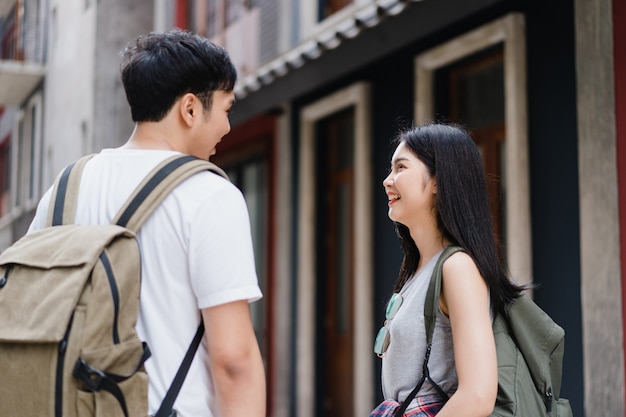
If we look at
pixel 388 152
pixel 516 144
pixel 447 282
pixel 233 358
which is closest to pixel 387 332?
pixel 447 282

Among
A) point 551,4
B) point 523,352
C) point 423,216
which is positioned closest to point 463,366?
point 523,352

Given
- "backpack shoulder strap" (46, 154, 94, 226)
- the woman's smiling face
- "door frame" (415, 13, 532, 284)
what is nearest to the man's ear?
"backpack shoulder strap" (46, 154, 94, 226)

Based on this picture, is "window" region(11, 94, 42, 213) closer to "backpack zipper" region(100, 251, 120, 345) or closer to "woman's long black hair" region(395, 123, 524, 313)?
"woman's long black hair" region(395, 123, 524, 313)

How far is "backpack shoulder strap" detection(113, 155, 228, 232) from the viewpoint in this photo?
2078mm

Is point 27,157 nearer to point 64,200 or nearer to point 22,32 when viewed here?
point 22,32

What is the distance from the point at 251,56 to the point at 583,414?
691cm

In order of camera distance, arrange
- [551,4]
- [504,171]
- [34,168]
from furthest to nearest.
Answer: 1. [34,168]
2. [504,171]
3. [551,4]

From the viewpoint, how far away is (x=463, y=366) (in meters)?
2.40

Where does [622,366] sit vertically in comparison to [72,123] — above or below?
below

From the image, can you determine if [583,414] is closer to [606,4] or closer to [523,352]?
[606,4]

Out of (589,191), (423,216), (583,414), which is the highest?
(589,191)

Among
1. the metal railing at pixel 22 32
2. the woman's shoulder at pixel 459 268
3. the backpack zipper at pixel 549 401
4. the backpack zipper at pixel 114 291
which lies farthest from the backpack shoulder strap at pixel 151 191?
the metal railing at pixel 22 32

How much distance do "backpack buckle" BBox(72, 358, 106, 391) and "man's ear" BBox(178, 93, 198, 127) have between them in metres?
0.61

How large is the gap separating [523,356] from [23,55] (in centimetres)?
2184
